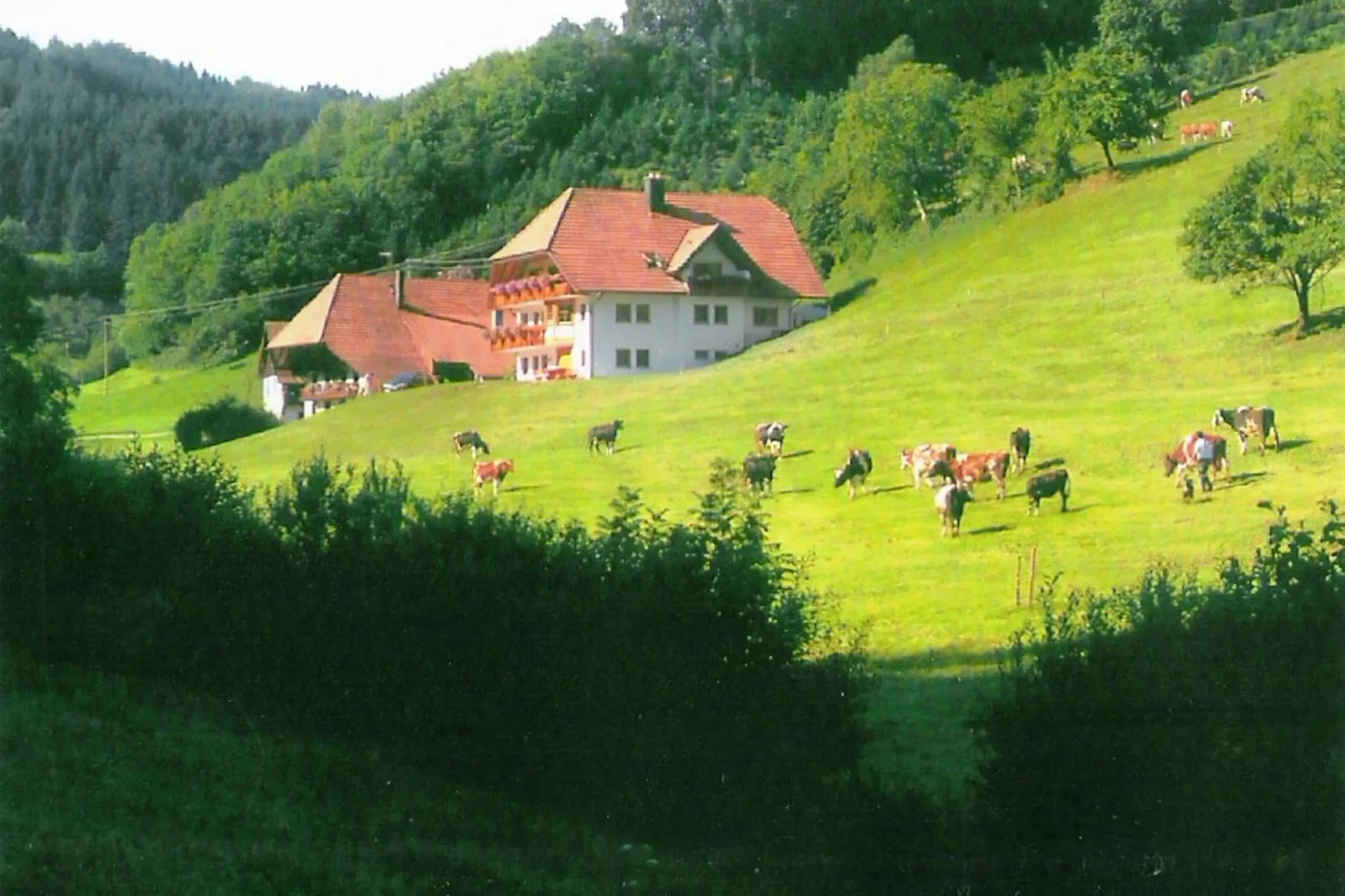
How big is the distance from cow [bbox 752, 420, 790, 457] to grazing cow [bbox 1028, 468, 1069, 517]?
6.04 ft

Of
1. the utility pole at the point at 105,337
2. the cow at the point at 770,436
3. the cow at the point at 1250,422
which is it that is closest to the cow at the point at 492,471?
the cow at the point at 770,436

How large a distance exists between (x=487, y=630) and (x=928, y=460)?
533 cm

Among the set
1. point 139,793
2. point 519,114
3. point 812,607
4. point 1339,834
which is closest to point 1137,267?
point 519,114

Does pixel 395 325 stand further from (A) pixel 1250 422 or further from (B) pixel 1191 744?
(A) pixel 1250 422

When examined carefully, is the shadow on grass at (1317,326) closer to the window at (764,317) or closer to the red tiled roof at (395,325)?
the window at (764,317)

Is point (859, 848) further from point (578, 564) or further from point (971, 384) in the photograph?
point (971, 384)

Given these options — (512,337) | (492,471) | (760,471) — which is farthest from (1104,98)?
(492,471)

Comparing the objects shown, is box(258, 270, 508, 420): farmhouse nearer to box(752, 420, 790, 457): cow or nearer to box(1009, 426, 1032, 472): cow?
box(752, 420, 790, 457): cow

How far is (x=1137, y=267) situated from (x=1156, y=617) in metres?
9.13

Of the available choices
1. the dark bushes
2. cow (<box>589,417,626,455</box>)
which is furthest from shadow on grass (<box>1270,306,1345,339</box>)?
the dark bushes

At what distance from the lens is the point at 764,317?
1298 centimetres

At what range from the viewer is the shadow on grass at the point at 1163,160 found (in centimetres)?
2008

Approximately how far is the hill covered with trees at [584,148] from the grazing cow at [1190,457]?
2.89 metres

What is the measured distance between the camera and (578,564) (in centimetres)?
909
